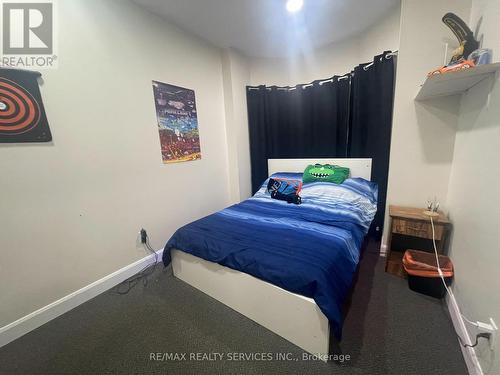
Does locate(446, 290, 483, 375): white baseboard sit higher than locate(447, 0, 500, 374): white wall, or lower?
lower

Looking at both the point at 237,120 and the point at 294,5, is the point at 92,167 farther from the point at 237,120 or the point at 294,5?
the point at 294,5

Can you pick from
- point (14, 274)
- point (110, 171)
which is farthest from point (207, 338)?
point (110, 171)

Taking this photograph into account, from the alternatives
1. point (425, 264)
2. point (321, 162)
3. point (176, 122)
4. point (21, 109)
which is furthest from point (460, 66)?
point (21, 109)

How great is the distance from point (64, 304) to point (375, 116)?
137 inches

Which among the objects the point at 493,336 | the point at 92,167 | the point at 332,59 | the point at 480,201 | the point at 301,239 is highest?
the point at 332,59

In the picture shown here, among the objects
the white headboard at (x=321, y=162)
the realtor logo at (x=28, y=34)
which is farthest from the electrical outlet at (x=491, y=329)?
the realtor logo at (x=28, y=34)

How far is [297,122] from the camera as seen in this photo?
3.02 m

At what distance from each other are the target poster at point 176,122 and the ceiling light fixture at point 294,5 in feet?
4.48

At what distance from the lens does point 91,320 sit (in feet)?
4.99

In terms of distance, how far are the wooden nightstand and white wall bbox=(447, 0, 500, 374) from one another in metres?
0.11

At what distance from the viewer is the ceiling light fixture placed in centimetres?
192

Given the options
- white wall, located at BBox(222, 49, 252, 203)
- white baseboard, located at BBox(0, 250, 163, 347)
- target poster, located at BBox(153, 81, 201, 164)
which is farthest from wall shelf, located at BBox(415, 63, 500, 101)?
white baseboard, located at BBox(0, 250, 163, 347)

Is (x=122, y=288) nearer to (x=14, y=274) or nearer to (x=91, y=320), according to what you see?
(x=91, y=320)

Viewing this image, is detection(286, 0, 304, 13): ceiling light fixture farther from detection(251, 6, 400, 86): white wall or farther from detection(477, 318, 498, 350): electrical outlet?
detection(477, 318, 498, 350): electrical outlet
